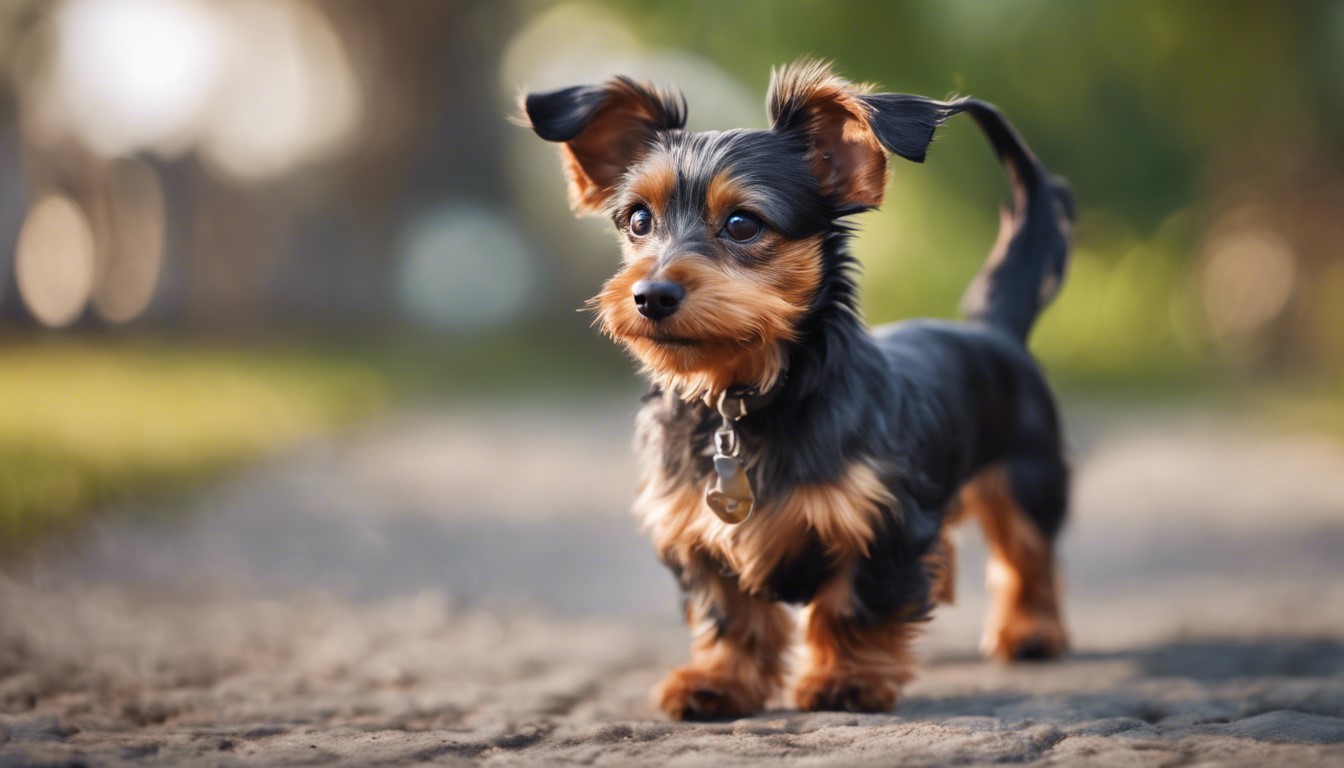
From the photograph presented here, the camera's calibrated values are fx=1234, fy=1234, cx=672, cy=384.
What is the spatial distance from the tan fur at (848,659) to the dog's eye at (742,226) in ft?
3.76

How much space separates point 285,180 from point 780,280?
20.3m

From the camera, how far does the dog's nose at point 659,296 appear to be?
12.0 ft

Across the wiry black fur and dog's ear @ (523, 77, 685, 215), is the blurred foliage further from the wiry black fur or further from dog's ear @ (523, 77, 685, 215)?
the wiry black fur

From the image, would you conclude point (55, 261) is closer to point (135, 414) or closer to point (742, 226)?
point (135, 414)

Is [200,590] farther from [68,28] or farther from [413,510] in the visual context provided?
[68,28]

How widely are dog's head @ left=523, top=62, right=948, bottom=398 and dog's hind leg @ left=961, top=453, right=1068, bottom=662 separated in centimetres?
160

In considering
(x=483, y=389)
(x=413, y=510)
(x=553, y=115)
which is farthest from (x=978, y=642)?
(x=483, y=389)

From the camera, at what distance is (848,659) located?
4.08 m

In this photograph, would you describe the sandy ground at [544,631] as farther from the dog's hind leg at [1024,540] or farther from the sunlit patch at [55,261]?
the sunlit patch at [55,261]

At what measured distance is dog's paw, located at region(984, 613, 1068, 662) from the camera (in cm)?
508

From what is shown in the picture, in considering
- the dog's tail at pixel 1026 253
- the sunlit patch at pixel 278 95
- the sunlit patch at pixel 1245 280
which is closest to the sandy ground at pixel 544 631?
the dog's tail at pixel 1026 253

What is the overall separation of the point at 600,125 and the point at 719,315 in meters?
1.14

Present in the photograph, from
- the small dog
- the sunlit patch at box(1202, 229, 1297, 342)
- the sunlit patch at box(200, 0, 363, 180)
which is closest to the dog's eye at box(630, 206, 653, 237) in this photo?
the small dog

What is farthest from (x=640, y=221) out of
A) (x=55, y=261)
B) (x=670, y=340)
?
(x=55, y=261)
